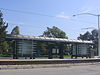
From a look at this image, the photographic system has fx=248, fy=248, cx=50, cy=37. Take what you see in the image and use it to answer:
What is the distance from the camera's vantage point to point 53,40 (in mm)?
47969

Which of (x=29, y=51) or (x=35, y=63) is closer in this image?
(x=35, y=63)

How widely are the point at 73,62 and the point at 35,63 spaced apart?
23.0 feet

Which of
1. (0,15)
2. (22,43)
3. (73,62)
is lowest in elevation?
(73,62)

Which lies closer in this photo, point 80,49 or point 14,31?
point 80,49

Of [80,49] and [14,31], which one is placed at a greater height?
[14,31]

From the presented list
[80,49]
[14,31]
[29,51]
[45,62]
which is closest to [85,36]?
[14,31]

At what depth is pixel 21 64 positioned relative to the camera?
2683 centimetres

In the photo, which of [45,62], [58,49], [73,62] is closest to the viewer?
[45,62]

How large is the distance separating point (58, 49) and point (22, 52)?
33.0 ft

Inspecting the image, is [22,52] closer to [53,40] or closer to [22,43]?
[22,43]

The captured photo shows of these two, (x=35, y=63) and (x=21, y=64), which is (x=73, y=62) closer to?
(x=35, y=63)

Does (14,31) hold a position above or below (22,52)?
above

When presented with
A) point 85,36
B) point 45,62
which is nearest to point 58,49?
point 45,62

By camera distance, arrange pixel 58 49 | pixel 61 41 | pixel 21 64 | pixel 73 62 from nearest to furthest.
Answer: pixel 21 64 → pixel 73 62 → pixel 58 49 → pixel 61 41
